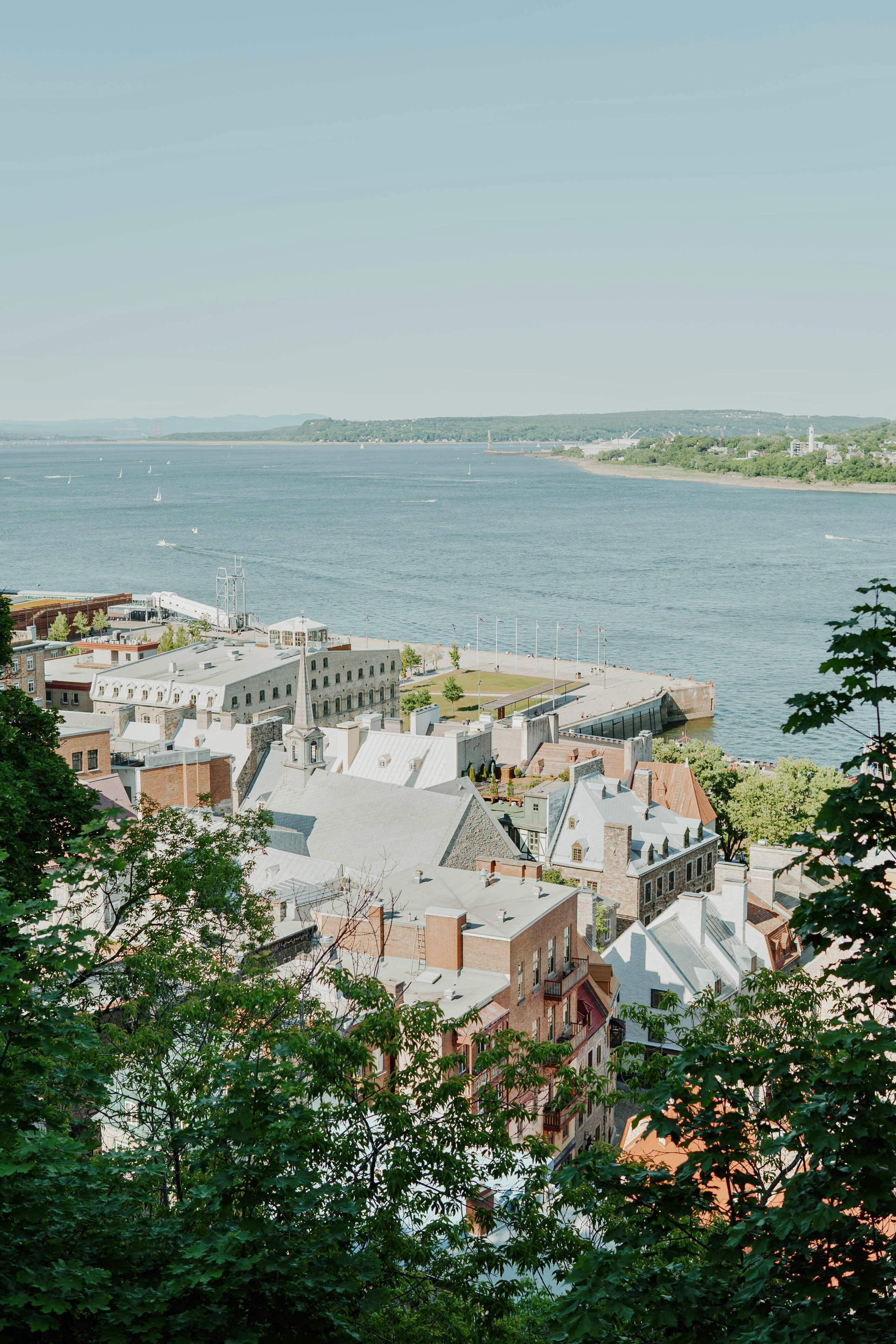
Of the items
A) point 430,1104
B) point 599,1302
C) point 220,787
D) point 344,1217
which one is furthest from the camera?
point 220,787

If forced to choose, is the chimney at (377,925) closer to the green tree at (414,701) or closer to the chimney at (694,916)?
the chimney at (694,916)

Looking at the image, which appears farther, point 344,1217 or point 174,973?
point 174,973

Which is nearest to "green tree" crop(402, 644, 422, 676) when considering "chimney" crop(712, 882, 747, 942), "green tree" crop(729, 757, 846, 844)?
"green tree" crop(729, 757, 846, 844)

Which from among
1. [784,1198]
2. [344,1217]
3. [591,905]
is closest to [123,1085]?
[344,1217]

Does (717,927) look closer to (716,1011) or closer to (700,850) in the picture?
(700,850)

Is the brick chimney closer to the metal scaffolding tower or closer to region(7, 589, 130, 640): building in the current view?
region(7, 589, 130, 640): building

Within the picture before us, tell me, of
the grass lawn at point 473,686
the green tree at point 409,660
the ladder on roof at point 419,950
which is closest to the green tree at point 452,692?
the grass lawn at point 473,686
